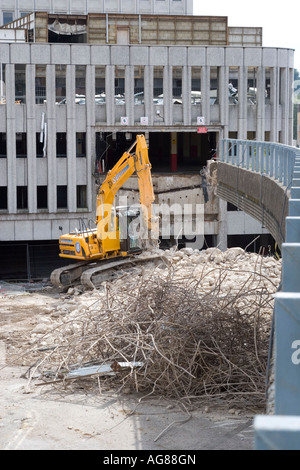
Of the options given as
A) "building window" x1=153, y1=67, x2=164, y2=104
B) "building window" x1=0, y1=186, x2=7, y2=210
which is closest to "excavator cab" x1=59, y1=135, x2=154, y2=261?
"building window" x1=0, y1=186, x2=7, y2=210

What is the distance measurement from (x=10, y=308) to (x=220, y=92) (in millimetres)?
26442

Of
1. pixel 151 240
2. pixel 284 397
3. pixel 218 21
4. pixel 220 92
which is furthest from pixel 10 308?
pixel 218 21

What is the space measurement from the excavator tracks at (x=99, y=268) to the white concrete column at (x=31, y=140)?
16743 mm

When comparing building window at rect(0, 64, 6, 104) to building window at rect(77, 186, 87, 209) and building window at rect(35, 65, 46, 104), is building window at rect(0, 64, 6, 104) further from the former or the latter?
building window at rect(77, 186, 87, 209)

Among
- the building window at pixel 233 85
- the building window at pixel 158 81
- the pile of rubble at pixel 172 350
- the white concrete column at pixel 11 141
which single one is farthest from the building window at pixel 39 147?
the pile of rubble at pixel 172 350

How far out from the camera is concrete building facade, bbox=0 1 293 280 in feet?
145

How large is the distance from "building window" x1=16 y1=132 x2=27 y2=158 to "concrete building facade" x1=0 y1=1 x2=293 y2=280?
6cm

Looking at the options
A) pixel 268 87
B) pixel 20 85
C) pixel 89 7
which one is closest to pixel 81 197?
pixel 20 85

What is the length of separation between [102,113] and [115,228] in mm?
18947

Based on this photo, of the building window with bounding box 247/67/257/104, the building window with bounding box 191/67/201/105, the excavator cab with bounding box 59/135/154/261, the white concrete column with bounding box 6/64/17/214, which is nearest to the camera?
the excavator cab with bounding box 59/135/154/261

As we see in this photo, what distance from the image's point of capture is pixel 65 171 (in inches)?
1775

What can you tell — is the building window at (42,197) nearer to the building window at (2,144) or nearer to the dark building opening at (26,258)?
the dark building opening at (26,258)

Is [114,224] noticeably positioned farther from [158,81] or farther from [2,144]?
[158,81]

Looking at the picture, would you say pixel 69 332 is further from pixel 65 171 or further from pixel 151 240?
pixel 65 171
